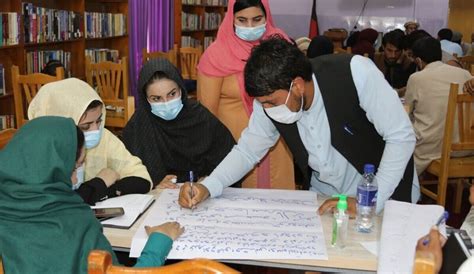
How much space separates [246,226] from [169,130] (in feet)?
2.70

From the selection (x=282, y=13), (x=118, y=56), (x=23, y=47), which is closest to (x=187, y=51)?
(x=118, y=56)

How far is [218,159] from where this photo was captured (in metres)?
2.40

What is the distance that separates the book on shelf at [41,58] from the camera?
443 cm

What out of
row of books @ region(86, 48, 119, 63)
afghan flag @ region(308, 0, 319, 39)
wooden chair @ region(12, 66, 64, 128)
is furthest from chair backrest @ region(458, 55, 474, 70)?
wooden chair @ region(12, 66, 64, 128)

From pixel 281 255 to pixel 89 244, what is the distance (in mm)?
503

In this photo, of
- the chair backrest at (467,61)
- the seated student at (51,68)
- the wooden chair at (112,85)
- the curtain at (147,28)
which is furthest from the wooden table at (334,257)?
the chair backrest at (467,61)

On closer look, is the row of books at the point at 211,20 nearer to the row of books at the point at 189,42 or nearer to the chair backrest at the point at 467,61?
the row of books at the point at 189,42

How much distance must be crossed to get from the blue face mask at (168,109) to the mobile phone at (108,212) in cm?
62

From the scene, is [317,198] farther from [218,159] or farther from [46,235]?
[46,235]

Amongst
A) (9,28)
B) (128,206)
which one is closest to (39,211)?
(128,206)

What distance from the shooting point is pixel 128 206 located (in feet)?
5.82

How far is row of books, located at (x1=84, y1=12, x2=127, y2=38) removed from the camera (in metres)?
5.27

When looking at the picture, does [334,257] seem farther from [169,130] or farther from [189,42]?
[189,42]

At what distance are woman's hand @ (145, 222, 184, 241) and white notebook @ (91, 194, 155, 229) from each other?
99mm
